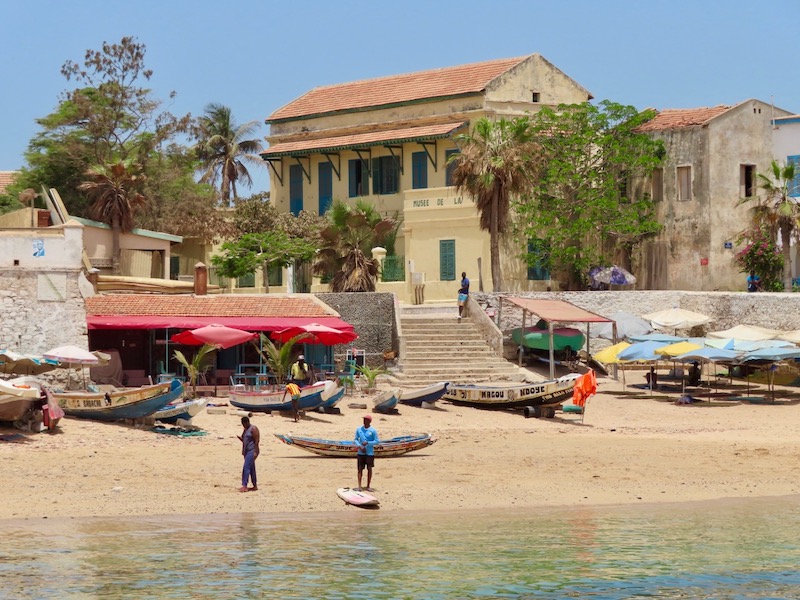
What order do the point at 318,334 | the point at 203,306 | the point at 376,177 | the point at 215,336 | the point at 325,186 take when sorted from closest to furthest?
1. the point at 215,336
2. the point at 318,334
3. the point at 203,306
4. the point at 376,177
5. the point at 325,186

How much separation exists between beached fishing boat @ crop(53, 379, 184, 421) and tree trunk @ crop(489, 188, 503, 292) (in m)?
16.4

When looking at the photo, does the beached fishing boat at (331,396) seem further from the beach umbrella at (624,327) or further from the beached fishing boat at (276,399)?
the beach umbrella at (624,327)

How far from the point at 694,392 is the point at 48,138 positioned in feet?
104

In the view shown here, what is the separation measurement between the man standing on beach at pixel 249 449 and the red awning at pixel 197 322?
13.1m

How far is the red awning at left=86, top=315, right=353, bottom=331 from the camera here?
3541cm

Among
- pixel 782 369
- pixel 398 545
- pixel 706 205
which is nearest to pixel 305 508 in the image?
pixel 398 545

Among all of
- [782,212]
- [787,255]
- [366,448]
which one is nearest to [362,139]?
[782,212]

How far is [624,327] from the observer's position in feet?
135

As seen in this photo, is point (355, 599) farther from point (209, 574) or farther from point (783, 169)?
point (783, 169)

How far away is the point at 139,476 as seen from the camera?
2434cm

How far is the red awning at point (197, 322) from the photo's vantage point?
116ft

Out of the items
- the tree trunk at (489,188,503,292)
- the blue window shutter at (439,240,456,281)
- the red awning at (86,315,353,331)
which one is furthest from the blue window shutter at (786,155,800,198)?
the red awning at (86,315,353,331)

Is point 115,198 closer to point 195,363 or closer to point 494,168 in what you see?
point 494,168

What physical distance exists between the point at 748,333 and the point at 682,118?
39.6ft
